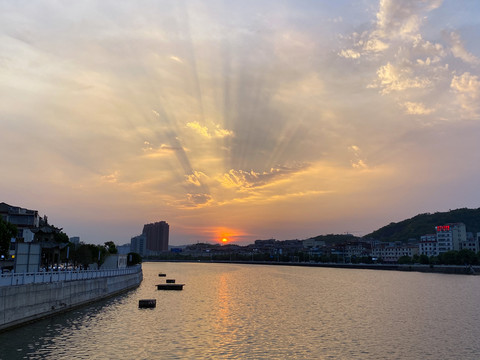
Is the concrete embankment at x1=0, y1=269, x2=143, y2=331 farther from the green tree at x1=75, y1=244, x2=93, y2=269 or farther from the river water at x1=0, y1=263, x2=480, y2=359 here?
the green tree at x1=75, y1=244, x2=93, y2=269

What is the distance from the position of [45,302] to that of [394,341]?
130ft

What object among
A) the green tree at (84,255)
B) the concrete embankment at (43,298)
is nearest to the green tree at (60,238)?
the green tree at (84,255)

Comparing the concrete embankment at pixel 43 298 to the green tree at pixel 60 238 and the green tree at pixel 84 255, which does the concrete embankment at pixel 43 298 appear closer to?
the green tree at pixel 60 238

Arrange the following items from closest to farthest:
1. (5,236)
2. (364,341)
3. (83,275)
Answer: (364,341) → (83,275) → (5,236)

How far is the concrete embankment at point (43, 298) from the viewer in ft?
129

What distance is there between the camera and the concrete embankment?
39.4 metres

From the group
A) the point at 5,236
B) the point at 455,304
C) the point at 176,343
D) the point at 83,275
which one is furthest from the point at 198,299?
the point at 455,304

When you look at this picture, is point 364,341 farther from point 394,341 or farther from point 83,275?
point 83,275

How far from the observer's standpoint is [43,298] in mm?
47844

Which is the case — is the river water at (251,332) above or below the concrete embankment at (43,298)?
below

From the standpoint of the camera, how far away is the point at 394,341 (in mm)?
44781

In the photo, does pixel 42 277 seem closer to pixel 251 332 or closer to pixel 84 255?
pixel 251 332

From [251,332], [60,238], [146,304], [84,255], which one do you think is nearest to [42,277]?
[146,304]

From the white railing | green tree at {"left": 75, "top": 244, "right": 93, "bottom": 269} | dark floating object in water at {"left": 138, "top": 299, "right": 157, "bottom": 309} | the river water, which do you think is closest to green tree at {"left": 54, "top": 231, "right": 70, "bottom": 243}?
green tree at {"left": 75, "top": 244, "right": 93, "bottom": 269}
